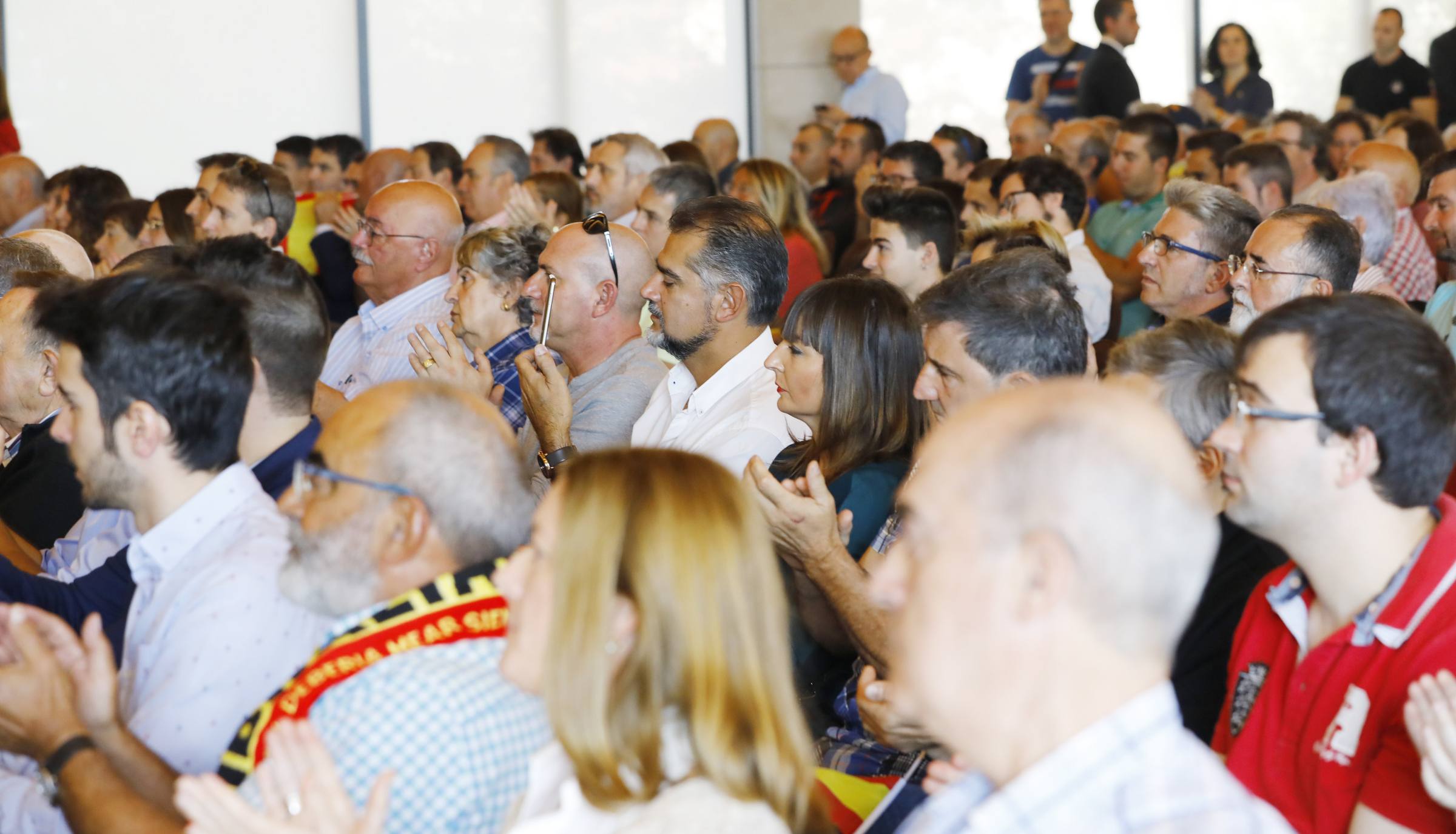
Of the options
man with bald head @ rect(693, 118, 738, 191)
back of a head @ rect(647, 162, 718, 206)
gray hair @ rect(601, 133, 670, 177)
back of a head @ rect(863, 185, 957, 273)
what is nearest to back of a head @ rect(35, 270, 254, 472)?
back of a head @ rect(863, 185, 957, 273)

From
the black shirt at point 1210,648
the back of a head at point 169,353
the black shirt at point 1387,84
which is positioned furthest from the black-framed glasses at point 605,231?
the black shirt at point 1387,84

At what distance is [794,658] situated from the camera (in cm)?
280

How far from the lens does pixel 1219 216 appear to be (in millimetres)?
4121

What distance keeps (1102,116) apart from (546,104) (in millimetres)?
3734

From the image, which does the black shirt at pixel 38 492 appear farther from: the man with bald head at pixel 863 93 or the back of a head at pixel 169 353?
the man with bald head at pixel 863 93

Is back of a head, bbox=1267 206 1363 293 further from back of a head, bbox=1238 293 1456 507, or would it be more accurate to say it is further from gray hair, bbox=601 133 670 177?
gray hair, bbox=601 133 670 177

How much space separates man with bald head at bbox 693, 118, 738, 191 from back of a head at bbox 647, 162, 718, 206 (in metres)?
2.58

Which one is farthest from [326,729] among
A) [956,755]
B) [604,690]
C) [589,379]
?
[589,379]

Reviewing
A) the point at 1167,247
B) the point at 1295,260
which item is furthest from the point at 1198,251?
the point at 1295,260

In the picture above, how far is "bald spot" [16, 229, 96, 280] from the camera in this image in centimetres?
426

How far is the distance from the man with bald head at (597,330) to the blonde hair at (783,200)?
5.93ft

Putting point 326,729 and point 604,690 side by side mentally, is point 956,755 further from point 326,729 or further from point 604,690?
point 326,729

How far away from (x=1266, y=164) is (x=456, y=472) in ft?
13.8

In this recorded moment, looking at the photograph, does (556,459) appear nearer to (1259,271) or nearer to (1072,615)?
(1259,271)
